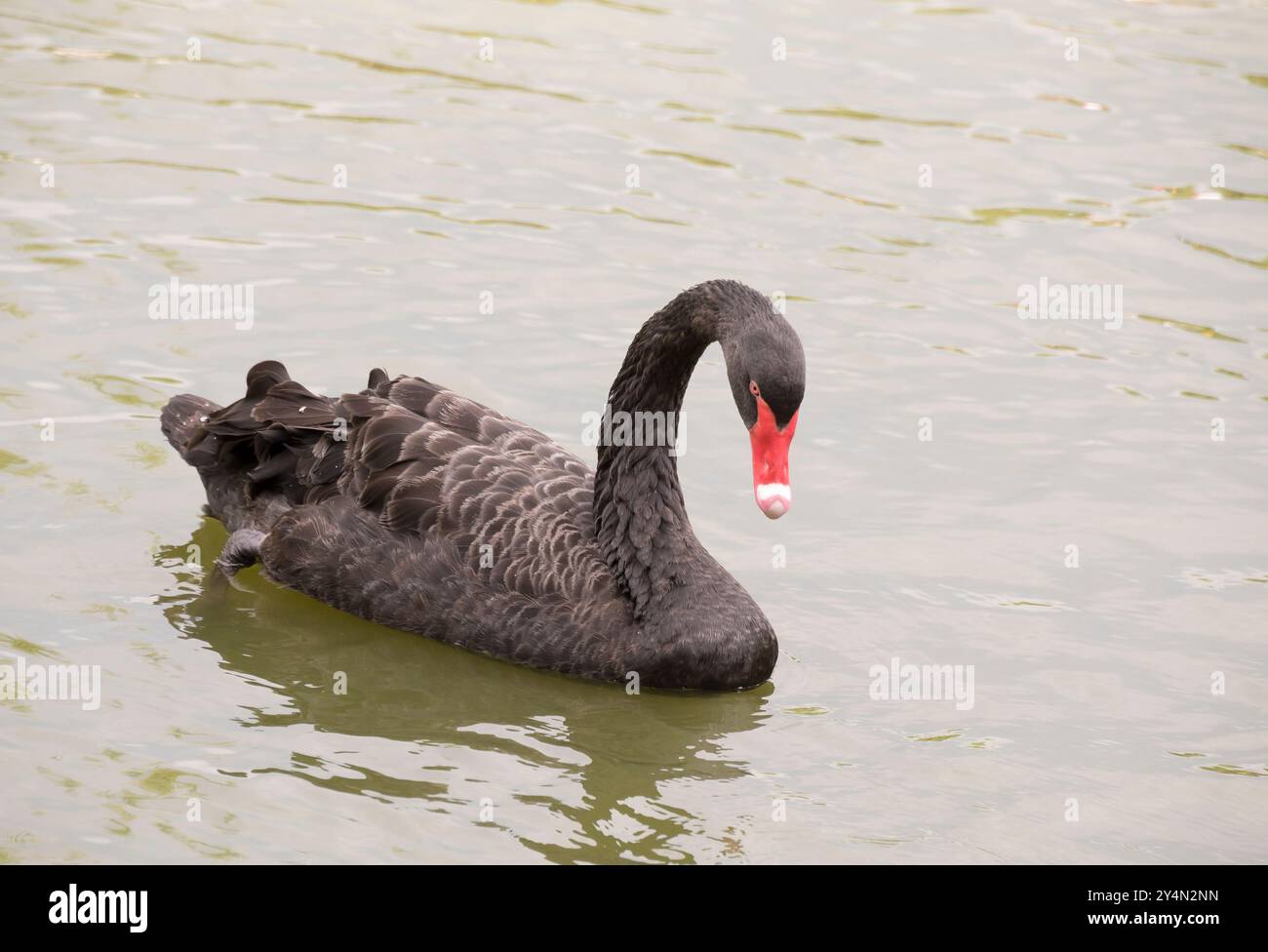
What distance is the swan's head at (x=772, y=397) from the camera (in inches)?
298

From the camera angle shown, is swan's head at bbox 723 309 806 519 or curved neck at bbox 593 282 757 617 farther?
curved neck at bbox 593 282 757 617

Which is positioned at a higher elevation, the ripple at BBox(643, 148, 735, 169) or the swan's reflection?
the ripple at BBox(643, 148, 735, 169)

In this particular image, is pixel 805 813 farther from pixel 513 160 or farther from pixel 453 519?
pixel 513 160

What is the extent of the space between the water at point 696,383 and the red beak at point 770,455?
1.26 metres

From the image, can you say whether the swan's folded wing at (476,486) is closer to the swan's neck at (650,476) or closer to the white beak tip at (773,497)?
the swan's neck at (650,476)

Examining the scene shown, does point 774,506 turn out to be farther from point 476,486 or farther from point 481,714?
point 476,486

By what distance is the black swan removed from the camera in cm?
840

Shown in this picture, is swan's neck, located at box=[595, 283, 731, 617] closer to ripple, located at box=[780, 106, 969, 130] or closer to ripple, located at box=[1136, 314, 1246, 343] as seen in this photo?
ripple, located at box=[1136, 314, 1246, 343]

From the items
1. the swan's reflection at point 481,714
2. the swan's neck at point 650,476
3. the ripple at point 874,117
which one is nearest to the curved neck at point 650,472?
the swan's neck at point 650,476

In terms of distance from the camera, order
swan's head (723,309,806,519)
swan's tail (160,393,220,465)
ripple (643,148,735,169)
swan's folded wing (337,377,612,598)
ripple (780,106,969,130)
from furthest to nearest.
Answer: ripple (780,106,969,130) < ripple (643,148,735,169) < swan's tail (160,393,220,465) < swan's folded wing (337,377,612,598) < swan's head (723,309,806,519)

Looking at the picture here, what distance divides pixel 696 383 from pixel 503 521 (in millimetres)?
3151

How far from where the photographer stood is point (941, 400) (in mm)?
11328

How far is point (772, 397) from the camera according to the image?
7598 mm

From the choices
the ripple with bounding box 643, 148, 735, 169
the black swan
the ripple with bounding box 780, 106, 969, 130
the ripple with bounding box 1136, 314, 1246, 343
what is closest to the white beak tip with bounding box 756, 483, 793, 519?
the black swan
